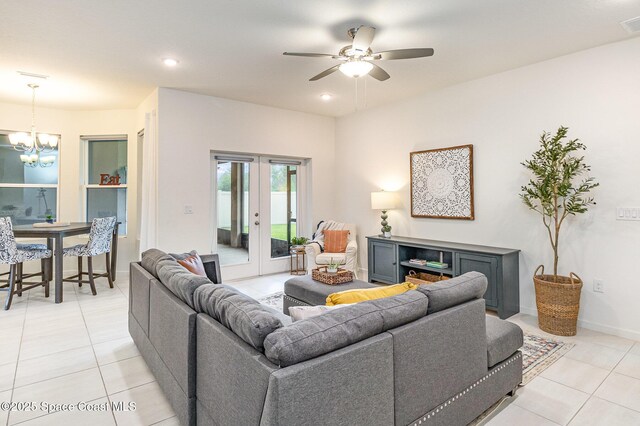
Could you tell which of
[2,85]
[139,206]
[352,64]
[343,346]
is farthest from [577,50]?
[2,85]

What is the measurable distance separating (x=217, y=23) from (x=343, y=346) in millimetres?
2891

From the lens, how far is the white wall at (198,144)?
4711 millimetres

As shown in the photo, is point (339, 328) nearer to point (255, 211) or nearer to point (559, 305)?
point (559, 305)

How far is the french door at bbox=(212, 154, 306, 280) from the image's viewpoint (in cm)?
550

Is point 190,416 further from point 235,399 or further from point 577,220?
point 577,220

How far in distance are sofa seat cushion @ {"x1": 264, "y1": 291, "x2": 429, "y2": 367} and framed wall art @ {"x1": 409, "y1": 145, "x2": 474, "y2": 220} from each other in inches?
122

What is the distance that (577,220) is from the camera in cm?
354

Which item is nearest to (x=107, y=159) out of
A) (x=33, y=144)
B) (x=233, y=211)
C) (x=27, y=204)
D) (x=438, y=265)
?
(x=33, y=144)

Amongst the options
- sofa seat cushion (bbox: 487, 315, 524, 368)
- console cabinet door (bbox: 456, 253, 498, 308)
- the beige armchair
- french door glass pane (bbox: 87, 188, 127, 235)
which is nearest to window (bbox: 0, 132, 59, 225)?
french door glass pane (bbox: 87, 188, 127, 235)

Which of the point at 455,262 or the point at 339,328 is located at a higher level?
the point at 339,328

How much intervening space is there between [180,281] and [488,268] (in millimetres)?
3223

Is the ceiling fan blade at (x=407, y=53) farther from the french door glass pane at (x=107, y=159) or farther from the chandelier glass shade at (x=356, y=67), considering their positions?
the french door glass pane at (x=107, y=159)

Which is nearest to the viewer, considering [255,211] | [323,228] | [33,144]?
[33,144]

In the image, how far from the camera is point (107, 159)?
6.04 metres
